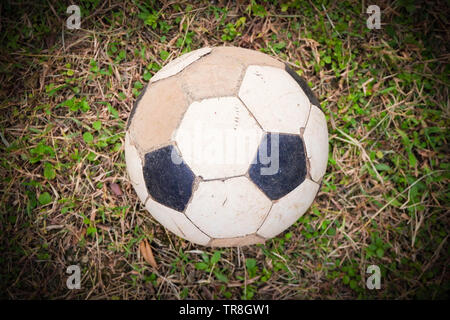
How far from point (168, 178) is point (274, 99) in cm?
67

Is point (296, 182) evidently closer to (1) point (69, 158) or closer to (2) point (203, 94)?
(2) point (203, 94)

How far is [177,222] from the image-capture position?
71.9 inches

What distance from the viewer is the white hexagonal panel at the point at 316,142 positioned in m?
1.76

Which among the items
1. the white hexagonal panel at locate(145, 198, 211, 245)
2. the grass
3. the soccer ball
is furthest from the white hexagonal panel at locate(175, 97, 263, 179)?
the grass

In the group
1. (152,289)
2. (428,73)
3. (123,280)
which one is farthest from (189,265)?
(428,73)

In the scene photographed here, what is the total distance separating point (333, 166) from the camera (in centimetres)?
246

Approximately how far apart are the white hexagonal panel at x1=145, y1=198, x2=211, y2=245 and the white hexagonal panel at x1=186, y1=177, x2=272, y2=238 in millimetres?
51

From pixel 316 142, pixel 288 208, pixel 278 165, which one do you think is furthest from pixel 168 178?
pixel 316 142

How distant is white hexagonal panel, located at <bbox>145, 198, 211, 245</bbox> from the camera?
5.84 ft

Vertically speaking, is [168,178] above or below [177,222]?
above

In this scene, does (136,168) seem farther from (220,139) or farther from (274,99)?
(274,99)

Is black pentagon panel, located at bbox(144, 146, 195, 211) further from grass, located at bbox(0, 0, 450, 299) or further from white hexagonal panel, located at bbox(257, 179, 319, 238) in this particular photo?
grass, located at bbox(0, 0, 450, 299)

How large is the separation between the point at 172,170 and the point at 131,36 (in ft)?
4.69

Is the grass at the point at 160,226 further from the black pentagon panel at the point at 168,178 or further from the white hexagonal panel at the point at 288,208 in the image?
the black pentagon panel at the point at 168,178
